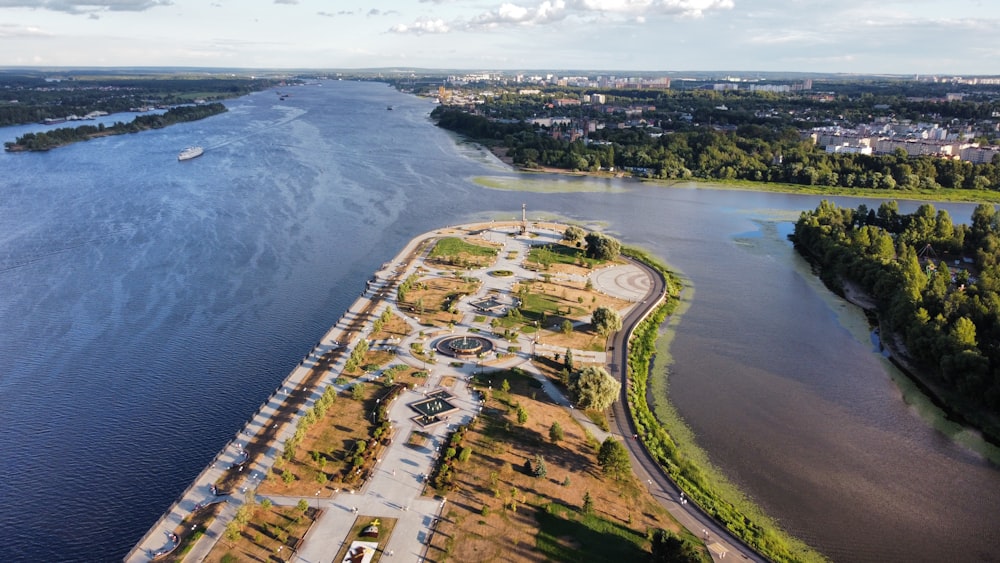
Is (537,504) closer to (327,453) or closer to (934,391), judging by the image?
(327,453)

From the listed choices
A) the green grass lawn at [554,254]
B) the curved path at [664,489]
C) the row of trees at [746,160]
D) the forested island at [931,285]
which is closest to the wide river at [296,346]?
the forested island at [931,285]

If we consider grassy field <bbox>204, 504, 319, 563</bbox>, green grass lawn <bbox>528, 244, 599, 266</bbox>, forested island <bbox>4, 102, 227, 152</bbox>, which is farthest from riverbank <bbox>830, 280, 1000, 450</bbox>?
forested island <bbox>4, 102, 227, 152</bbox>

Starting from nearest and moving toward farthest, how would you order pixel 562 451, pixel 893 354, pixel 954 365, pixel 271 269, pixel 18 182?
pixel 562 451 → pixel 954 365 → pixel 893 354 → pixel 271 269 → pixel 18 182

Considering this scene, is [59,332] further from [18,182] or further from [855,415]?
[18,182]

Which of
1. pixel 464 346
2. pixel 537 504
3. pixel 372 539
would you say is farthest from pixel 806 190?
pixel 372 539

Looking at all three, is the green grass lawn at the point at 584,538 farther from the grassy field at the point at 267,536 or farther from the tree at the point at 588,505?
the grassy field at the point at 267,536

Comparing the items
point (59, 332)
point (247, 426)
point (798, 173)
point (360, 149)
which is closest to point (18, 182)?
point (360, 149)

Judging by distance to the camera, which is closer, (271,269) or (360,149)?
(271,269)
